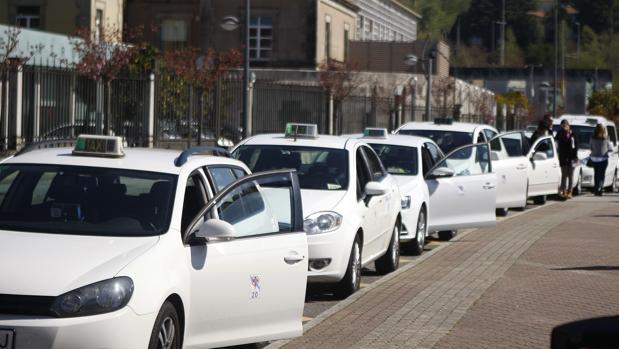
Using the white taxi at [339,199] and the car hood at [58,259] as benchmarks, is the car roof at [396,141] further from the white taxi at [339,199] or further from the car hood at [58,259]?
the car hood at [58,259]

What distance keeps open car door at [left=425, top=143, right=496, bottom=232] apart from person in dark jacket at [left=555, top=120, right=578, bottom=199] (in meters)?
12.6

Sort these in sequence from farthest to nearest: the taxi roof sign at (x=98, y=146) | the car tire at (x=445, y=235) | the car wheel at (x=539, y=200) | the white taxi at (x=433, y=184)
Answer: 1. the car wheel at (x=539, y=200)
2. the car tire at (x=445, y=235)
3. the white taxi at (x=433, y=184)
4. the taxi roof sign at (x=98, y=146)

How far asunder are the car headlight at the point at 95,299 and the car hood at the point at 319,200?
5.45 metres

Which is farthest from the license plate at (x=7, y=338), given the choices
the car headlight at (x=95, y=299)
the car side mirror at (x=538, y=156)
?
the car side mirror at (x=538, y=156)

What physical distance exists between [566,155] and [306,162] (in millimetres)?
18634

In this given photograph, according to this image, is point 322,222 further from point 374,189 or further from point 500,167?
point 500,167

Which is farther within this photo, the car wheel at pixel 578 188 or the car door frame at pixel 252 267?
the car wheel at pixel 578 188

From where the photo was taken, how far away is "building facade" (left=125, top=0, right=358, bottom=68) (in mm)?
63625

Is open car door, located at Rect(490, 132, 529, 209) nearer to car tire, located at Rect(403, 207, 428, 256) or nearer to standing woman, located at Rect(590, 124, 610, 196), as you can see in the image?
standing woman, located at Rect(590, 124, 610, 196)

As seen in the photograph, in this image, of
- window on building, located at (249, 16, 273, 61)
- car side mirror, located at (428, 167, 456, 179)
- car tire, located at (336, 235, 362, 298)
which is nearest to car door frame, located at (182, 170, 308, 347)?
car tire, located at (336, 235, 362, 298)

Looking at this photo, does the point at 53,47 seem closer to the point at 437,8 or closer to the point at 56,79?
the point at 56,79

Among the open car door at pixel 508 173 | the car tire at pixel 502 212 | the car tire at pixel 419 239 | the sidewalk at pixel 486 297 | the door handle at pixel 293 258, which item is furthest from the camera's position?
the car tire at pixel 502 212

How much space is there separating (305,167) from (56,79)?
40.8ft

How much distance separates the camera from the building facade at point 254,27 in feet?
209
